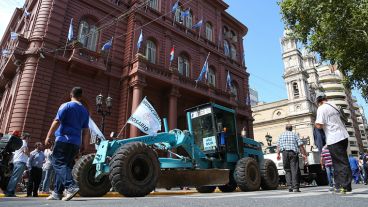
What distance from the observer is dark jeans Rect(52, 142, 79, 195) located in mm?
4383

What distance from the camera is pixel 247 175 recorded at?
804 cm

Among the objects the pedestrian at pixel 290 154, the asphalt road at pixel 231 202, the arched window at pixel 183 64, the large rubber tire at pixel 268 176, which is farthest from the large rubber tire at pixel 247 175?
the arched window at pixel 183 64

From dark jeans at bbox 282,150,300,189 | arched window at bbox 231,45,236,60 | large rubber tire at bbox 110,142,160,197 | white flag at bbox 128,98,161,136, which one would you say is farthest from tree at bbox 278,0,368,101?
arched window at bbox 231,45,236,60

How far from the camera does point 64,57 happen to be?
52.0ft

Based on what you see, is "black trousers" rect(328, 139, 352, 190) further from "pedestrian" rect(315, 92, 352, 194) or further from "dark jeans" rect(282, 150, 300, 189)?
"dark jeans" rect(282, 150, 300, 189)

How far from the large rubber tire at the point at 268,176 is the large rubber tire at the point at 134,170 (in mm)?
4743

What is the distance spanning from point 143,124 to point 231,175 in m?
3.73

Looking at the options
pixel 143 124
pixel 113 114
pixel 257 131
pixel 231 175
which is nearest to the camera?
pixel 143 124

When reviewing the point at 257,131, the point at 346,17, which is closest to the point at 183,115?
the point at 346,17

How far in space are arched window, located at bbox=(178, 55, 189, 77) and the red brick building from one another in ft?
0.29

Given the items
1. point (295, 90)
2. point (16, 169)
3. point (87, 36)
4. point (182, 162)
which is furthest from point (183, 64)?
point (295, 90)

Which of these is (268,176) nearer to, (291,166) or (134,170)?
(291,166)

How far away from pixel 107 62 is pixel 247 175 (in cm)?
1302

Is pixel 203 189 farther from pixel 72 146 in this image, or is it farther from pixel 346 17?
pixel 346 17
